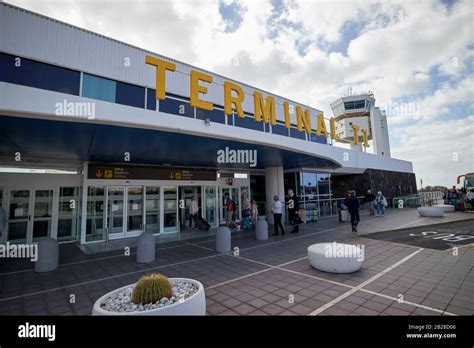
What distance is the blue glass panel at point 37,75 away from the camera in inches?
300

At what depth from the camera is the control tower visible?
32281 mm

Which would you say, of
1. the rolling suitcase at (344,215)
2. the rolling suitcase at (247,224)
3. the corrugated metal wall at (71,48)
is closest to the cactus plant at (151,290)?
the corrugated metal wall at (71,48)

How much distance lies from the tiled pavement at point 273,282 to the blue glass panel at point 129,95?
615 cm

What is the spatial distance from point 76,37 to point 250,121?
836 centimetres

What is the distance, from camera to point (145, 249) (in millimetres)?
6684

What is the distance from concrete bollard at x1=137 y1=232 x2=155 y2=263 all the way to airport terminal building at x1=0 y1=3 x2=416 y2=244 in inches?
114

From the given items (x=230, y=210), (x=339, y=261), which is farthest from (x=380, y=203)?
(x=339, y=261)

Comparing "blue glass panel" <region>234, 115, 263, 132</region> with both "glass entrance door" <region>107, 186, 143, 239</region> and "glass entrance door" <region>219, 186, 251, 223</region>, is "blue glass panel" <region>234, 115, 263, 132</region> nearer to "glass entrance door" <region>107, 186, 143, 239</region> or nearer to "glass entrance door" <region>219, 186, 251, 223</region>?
"glass entrance door" <region>219, 186, 251, 223</region>

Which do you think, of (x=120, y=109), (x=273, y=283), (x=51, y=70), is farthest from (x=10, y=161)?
(x=273, y=283)

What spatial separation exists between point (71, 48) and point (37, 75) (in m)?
1.61

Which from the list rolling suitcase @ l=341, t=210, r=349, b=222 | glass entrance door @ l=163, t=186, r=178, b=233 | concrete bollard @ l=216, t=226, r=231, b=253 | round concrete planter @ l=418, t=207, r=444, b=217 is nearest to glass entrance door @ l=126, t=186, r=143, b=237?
glass entrance door @ l=163, t=186, r=178, b=233

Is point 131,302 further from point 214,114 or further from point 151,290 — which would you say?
point 214,114

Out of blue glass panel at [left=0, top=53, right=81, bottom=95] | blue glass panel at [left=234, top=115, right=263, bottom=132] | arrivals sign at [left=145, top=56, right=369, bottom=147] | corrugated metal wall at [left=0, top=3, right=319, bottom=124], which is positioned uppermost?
corrugated metal wall at [left=0, top=3, right=319, bottom=124]

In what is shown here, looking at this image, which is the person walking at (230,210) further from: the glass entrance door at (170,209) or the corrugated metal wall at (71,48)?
the corrugated metal wall at (71,48)
